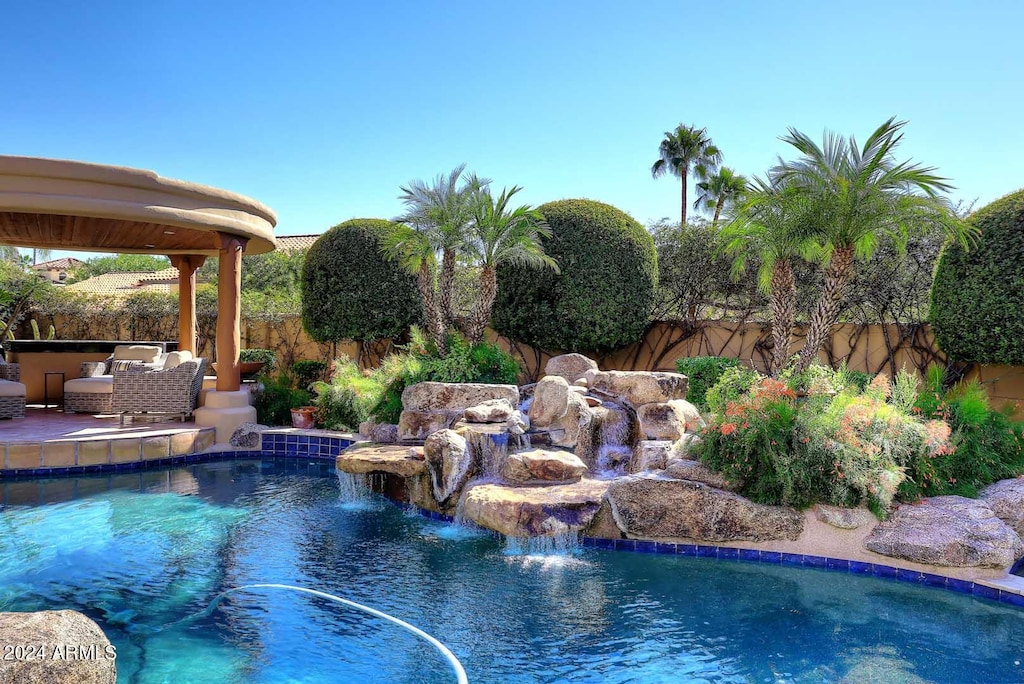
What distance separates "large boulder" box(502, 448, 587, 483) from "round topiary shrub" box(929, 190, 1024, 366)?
6676 mm

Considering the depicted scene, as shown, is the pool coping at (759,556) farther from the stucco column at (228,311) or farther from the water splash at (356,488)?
the stucco column at (228,311)

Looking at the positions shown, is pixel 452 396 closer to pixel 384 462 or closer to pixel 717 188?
pixel 384 462

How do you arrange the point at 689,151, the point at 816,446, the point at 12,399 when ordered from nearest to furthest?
the point at 816,446
the point at 12,399
the point at 689,151

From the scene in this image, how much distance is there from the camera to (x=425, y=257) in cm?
1161

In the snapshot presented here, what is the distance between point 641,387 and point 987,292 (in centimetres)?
543

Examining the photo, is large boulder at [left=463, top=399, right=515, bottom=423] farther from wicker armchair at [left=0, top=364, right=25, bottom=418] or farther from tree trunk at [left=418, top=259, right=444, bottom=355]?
wicker armchair at [left=0, top=364, right=25, bottom=418]

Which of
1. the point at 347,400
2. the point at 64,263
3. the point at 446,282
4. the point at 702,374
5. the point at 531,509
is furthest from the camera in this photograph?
the point at 64,263

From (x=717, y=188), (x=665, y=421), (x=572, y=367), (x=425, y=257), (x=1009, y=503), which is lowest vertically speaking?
(x=1009, y=503)

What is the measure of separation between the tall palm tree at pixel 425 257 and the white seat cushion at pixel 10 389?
21.8 feet

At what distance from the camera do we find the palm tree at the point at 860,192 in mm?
8805

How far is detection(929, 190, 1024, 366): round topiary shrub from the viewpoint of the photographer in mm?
9391

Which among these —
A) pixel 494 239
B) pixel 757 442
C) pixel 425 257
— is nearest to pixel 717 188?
pixel 494 239

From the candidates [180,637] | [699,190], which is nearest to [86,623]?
[180,637]

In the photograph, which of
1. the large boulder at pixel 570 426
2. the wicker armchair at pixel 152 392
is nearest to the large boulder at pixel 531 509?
the large boulder at pixel 570 426
